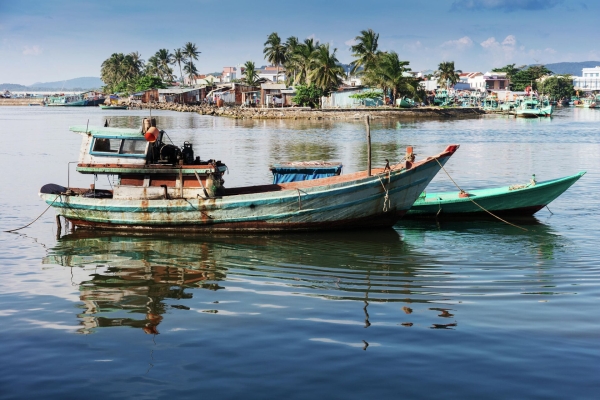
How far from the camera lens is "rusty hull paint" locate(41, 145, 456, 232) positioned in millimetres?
15344

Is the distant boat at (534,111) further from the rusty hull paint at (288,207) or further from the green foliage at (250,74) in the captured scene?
the rusty hull paint at (288,207)

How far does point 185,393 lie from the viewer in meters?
7.20

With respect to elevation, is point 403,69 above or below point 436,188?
above

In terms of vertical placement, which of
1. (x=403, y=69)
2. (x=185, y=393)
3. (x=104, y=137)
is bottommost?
(x=185, y=393)

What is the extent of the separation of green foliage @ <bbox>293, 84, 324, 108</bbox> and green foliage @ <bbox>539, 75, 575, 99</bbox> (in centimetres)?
5817

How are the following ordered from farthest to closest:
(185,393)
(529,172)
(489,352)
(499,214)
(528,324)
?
(529,172) < (499,214) < (528,324) < (489,352) < (185,393)

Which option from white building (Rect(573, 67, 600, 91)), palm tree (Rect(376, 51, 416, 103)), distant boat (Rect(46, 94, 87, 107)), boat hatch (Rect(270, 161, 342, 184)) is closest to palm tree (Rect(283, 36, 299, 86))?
palm tree (Rect(376, 51, 416, 103))

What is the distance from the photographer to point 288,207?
614 inches

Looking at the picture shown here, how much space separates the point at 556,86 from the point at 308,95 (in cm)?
6299

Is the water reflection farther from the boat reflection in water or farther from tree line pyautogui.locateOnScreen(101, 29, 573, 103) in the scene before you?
tree line pyautogui.locateOnScreen(101, 29, 573, 103)

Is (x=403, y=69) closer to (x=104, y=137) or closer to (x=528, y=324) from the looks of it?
(x=104, y=137)

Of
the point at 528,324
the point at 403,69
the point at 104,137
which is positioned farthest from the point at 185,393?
the point at 403,69

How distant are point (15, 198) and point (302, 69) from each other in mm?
62259

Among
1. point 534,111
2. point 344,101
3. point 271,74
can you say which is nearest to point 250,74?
point 344,101
